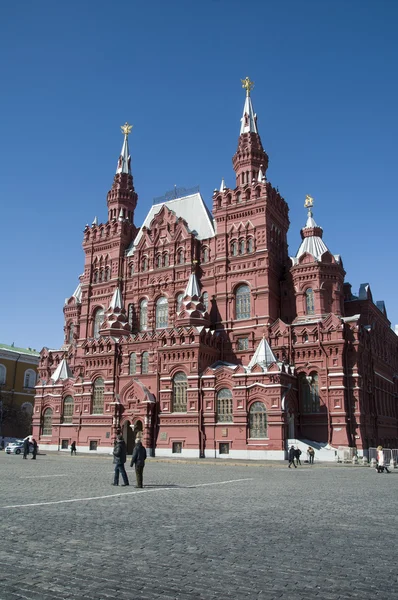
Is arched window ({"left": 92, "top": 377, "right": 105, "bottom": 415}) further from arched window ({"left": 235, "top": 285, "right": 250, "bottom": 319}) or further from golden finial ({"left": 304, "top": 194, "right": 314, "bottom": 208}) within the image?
golden finial ({"left": 304, "top": 194, "right": 314, "bottom": 208})

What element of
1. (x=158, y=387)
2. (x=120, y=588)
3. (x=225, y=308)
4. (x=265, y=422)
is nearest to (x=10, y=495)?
(x=120, y=588)

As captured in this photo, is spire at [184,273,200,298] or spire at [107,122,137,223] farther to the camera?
spire at [107,122,137,223]

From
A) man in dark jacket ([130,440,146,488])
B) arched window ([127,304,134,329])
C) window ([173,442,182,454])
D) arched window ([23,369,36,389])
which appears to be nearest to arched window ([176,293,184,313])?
arched window ([127,304,134,329])

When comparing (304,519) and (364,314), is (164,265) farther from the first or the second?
(304,519)

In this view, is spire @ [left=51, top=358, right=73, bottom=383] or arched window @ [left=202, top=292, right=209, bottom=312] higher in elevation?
arched window @ [left=202, top=292, right=209, bottom=312]

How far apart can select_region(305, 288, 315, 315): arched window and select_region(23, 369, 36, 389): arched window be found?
4751 cm

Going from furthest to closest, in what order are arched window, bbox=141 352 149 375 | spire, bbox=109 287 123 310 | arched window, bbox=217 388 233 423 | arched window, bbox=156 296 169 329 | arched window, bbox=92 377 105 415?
spire, bbox=109 287 123 310
arched window, bbox=156 296 169 329
arched window, bbox=92 377 105 415
arched window, bbox=141 352 149 375
arched window, bbox=217 388 233 423

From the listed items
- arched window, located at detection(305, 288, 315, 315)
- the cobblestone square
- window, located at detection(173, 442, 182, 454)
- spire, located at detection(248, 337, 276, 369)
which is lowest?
the cobblestone square

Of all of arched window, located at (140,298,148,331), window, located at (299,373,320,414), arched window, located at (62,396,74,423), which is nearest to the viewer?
window, located at (299,373,320,414)

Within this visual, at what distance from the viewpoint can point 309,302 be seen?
50.3 metres

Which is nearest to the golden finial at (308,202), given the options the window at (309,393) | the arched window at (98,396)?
the window at (309,393)

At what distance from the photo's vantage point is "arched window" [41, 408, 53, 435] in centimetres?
5775

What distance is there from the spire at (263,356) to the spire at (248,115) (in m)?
26.7

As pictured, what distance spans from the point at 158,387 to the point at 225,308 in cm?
1056
